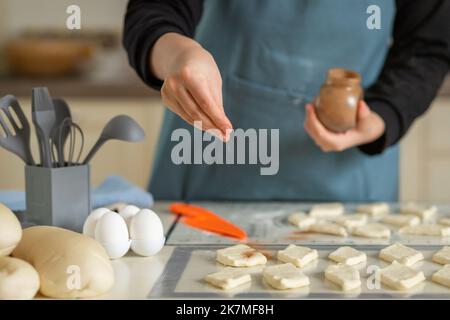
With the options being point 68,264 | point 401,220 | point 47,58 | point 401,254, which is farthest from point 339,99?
point 47,58

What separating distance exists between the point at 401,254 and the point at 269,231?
0.21 metres

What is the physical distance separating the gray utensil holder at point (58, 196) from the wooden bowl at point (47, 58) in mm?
1479

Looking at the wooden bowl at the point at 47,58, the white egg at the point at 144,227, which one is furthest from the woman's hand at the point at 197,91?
the wooden bowl at the point at 47,58

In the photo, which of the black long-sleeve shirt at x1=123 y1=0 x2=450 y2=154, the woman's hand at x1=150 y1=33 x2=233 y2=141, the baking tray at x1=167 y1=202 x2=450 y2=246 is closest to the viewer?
the woman's hand at x1=150 y1=33 x2=233 y2=141

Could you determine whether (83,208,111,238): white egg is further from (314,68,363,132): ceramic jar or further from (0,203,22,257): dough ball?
(314,68,363,132): ceramic jar

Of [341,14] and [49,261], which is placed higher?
[341,14]

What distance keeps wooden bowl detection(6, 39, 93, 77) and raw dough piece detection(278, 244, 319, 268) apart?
64.5 inches

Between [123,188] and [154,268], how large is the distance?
0.36 m

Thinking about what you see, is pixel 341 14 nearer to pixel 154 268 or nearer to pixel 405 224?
pixel 405 224

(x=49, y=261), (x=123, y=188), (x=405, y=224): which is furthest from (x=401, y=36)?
(x=49, y=261)

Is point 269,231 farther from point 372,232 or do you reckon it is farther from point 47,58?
point 47,58

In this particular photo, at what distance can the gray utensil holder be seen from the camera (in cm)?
89

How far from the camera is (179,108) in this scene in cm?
84

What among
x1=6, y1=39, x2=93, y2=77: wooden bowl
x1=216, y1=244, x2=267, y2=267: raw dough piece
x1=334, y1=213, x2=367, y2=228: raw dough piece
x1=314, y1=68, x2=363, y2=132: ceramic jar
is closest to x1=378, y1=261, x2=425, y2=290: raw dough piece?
x1=216, y1=244, x2=267, y2=267: raw dough piece
